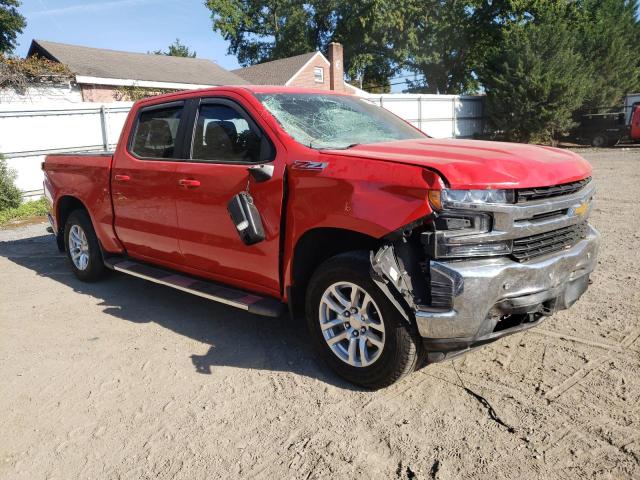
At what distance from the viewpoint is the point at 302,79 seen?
3534 centimetres

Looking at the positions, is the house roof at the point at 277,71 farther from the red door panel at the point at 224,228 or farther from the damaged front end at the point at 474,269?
the damaged front end at the point at 474,269

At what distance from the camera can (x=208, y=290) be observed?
170 inches

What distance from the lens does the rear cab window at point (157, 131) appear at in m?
4.72

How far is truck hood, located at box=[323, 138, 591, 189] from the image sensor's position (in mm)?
2945

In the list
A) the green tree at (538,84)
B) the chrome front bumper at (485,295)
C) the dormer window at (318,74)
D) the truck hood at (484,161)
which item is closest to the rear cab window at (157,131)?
the truck hood at (484,161)

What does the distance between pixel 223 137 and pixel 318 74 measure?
3441 centimetres

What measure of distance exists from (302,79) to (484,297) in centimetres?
3428

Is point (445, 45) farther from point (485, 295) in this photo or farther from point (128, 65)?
point (485, 295)

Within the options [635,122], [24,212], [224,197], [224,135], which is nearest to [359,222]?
[224,197]

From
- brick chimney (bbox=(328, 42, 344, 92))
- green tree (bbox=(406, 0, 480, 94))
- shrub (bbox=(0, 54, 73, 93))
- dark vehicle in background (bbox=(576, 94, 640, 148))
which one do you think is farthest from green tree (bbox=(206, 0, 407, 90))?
shrub (bbox=(0, 54, 73, 93))

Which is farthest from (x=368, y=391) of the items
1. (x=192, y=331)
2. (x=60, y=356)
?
(x=60, y=356)

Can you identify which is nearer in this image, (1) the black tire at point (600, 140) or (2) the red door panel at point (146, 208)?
(2) the red door panel at point (146, 208)

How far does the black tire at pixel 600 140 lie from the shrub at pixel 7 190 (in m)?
24.9

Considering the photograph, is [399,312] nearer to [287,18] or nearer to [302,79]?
[302,79]
